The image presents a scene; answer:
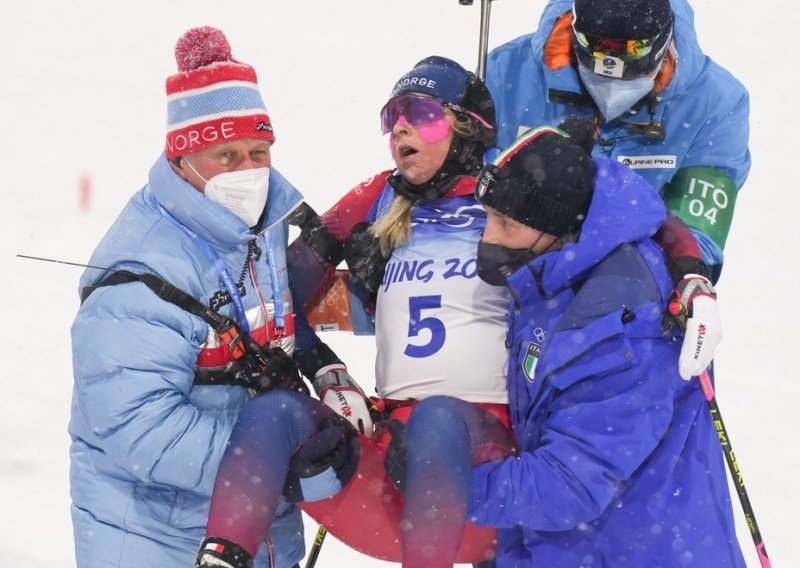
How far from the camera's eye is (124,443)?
2.88 meters

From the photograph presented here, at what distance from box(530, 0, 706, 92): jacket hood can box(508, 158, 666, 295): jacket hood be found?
43.8 inches

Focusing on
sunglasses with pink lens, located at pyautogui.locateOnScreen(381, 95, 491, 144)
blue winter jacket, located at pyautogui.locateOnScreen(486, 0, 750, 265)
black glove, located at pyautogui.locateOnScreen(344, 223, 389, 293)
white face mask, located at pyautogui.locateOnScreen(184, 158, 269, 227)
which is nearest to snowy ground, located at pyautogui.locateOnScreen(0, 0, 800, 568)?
blue winter jacket, located at pyautogui.locateOnScreen(486, 0, 750, 265)

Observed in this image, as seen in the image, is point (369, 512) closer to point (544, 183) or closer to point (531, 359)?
point (531, 359)

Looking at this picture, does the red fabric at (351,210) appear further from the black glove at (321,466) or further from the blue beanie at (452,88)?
the black glove at (321,466)

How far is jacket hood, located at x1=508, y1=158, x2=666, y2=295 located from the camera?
2.88 meters

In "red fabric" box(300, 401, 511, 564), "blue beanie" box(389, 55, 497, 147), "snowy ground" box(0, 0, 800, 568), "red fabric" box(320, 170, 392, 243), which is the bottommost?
"snowy ground" box(0, 0, 800, 568)

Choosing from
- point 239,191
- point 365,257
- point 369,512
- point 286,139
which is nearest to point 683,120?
point 365,257

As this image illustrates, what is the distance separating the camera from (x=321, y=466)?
287 centimetres

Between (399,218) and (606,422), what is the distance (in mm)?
1091

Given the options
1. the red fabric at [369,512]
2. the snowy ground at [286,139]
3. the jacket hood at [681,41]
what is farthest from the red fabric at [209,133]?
the snowy ground at [286,139]

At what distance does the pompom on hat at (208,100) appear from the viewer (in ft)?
10.1

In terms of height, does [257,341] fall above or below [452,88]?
below

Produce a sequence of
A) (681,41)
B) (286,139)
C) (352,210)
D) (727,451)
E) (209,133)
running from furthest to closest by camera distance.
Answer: (286,139), (681,41), (352,210), (727,451), (209,133)

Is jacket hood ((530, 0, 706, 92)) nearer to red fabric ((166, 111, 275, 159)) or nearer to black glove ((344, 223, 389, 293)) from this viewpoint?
black glove ((344, 223, 389, 293))
